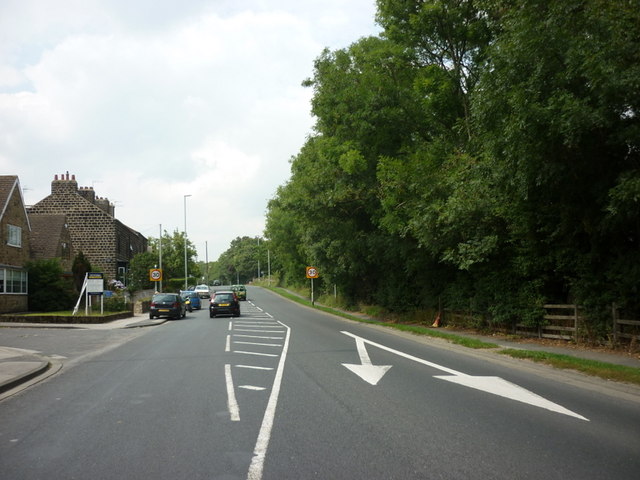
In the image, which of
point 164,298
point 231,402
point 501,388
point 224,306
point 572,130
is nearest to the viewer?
point 231,402

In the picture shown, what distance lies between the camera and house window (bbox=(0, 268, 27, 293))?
3041 cm

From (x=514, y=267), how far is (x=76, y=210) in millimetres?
45515

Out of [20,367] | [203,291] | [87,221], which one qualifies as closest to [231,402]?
[20,367]

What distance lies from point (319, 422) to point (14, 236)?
31.9 meters

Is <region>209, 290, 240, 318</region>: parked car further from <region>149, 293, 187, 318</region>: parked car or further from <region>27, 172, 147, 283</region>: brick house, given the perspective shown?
<region>27, 172, 147, 283</region>: brick house

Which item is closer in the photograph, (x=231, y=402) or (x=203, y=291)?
(x=231, y=402)

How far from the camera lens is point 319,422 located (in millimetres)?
6695

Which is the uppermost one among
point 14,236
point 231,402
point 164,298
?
point 14,236

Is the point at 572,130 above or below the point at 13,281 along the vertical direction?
above

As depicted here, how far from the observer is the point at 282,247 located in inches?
2213

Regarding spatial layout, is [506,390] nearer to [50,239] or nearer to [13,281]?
[13,281]

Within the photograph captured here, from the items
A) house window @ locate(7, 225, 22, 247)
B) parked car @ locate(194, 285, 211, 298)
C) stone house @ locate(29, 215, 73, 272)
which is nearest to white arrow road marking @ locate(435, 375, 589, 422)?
house window @ locate(7, 225, 22, 247)

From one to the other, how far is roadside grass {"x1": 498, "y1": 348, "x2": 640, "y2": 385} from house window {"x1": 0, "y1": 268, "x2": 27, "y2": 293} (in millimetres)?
27806

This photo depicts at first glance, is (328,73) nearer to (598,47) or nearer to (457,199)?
(457,199)
